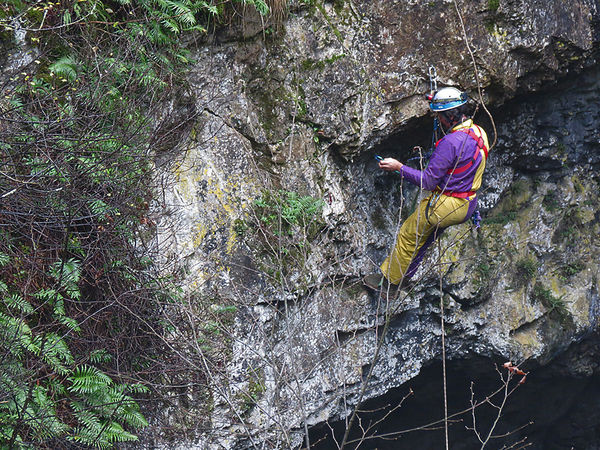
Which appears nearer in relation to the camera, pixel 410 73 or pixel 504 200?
pixel 410 73

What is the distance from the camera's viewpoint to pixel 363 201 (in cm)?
670

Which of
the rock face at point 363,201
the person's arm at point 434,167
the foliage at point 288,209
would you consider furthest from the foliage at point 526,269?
the foliage at point 288,209

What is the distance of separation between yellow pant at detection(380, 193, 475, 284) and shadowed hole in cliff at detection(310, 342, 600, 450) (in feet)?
7.09

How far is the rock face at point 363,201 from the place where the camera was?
5516 mm

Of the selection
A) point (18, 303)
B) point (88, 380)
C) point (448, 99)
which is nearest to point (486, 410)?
point (448, 99)

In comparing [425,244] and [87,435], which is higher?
[87,435]

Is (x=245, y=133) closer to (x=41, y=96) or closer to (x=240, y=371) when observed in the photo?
(x=41, y=96)

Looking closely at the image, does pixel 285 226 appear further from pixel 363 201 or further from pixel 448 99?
pixel 448 99

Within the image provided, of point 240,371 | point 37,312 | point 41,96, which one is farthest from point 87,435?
point 41,96

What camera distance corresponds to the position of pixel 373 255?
267 inches

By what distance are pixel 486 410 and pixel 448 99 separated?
517cm

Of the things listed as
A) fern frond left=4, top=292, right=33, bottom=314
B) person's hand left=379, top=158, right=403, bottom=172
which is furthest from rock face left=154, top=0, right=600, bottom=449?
fern frond left=4, top=292, right=33, bottom=314

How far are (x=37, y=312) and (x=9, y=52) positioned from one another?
2.17 metres

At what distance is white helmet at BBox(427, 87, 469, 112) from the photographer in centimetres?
529
